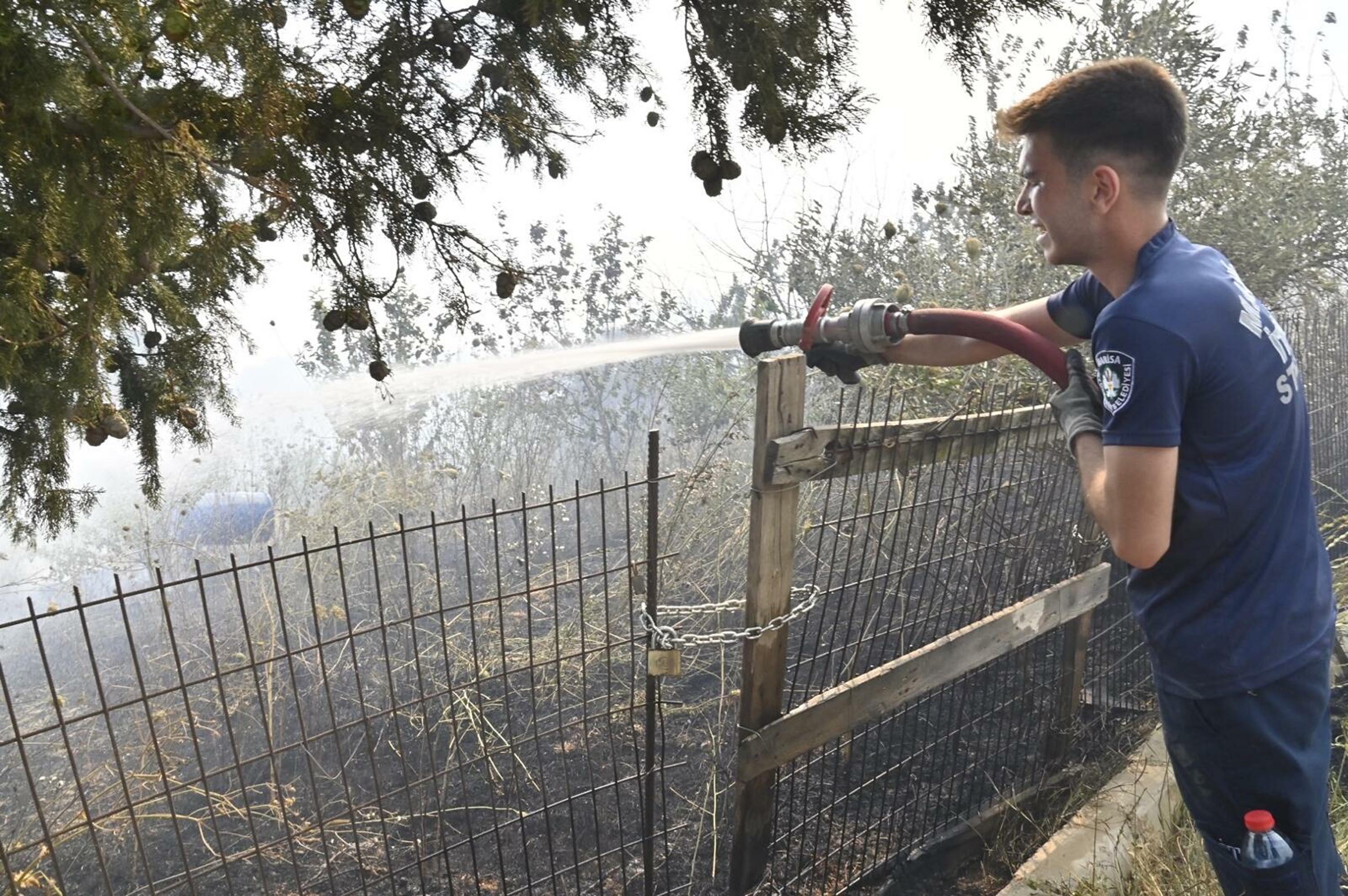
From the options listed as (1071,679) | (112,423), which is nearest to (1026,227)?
(1071,679)

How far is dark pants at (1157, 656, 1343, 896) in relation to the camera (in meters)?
1.88

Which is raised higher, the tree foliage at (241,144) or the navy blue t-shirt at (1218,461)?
the tree foliage at (241,144)

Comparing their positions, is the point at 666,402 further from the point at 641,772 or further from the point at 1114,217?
the point at 1114,217

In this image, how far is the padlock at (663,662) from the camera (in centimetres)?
253

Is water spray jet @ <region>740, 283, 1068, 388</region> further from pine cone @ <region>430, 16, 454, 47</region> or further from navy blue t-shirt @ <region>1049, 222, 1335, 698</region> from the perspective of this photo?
pine cone @ <region>430, 16, 454, 47</region>

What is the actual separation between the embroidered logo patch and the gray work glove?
0.60ft

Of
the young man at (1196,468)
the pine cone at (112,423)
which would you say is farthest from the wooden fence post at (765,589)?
the pine cone at (112,423)

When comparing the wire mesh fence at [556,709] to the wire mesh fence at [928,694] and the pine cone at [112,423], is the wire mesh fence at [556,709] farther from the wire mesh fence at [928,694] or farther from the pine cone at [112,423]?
the pine cone at [112,423]

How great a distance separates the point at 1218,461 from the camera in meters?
1.80

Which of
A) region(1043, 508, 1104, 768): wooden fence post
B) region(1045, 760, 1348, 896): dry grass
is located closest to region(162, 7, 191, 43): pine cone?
region(1045, 760, 1348, 896): dry grass

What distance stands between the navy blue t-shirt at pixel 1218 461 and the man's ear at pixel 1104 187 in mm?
114

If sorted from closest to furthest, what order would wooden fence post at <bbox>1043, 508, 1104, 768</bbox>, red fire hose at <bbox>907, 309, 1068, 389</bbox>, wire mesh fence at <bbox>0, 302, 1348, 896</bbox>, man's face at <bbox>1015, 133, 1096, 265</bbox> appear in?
man's face at <bbox>1015, 133, 1096, 265</bbox>, red fire hose at <bbox>907, 309, 1068, 389</bbox>, wire mesh fence at <bbox>0, 302, 1348, 896</bbox>, wooden fence post at <bbox>1043, 508, 1104, 768</bbox>

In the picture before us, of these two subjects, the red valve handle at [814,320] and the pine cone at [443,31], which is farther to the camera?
the red valve handle at [814,320]

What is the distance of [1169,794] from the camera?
3.39 m
